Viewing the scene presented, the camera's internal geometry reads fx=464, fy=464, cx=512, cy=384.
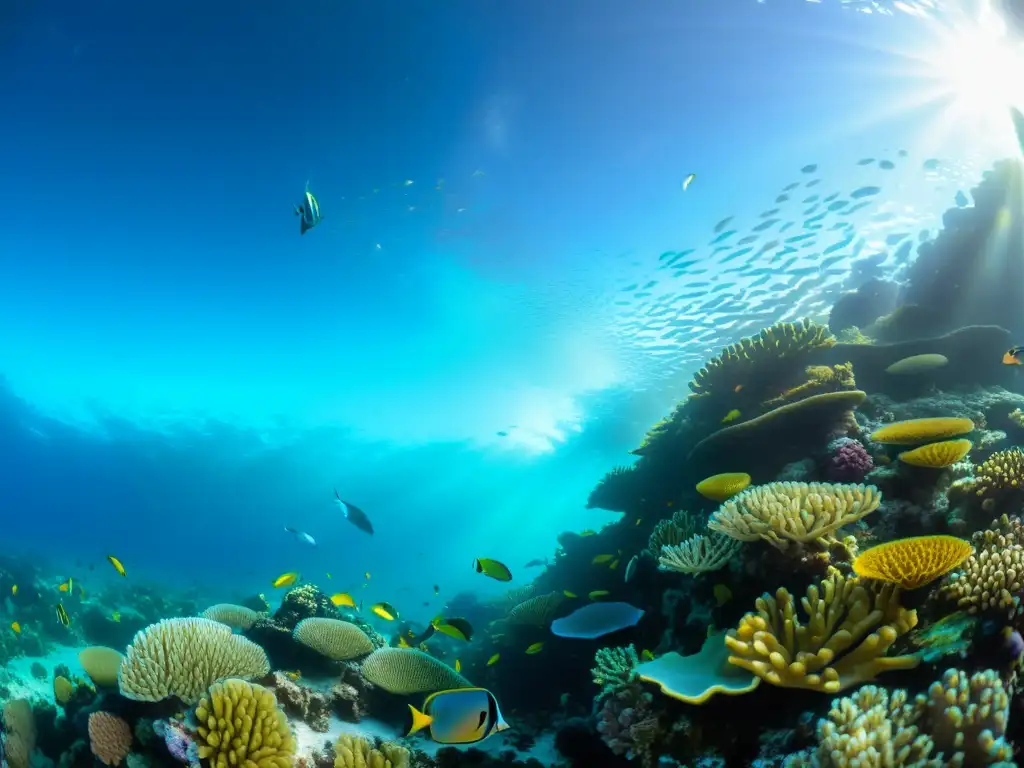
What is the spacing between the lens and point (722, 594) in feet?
14.9

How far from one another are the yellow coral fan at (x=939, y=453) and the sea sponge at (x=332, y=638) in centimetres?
678

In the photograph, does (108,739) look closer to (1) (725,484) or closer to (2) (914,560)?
(1) (725,484)

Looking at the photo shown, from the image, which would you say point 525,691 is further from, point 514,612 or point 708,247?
point 708,247

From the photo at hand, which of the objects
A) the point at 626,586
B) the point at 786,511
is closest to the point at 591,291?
the point at 626,586

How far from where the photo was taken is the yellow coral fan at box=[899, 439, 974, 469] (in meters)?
4.52

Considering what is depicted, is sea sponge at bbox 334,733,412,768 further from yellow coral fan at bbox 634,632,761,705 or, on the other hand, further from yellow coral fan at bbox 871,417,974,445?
yellow coral fan at bbox 871,417,974,445

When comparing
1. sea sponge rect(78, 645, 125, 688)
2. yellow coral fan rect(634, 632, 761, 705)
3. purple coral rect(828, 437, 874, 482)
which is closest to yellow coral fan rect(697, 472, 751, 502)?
purple coral rect(828, 437, 874, 482)

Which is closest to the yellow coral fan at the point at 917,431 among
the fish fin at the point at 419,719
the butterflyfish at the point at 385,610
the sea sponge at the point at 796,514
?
the sea sponge at the point at 796,514

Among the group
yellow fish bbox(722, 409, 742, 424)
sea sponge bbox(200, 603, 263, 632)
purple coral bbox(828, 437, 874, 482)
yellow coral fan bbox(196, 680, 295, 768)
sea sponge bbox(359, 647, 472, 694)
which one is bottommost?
yellow coral fan bbox(196, 680, 295, 768)

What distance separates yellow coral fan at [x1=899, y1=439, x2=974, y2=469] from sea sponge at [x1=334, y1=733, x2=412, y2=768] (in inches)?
227

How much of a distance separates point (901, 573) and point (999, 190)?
13722 millimetres

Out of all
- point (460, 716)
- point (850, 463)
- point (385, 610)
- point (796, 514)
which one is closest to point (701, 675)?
point (796, 514)

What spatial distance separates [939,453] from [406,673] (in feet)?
20.9

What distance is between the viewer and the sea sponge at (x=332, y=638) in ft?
19.4
